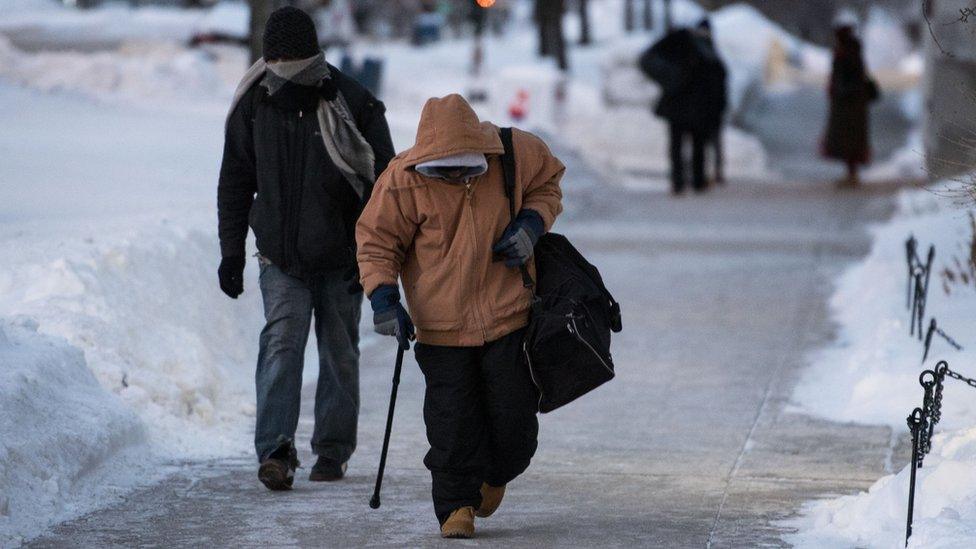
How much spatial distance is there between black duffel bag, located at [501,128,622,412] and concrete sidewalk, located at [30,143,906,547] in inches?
21.7

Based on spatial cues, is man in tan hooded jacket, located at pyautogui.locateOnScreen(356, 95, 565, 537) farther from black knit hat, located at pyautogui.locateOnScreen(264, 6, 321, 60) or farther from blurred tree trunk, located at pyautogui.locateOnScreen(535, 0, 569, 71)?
blurred tree trunk, located at pyautogui.locateOnScreen(535, 0, 569, 71)

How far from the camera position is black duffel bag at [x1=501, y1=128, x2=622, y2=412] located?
19.4ft

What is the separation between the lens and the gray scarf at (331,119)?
6.78 meters

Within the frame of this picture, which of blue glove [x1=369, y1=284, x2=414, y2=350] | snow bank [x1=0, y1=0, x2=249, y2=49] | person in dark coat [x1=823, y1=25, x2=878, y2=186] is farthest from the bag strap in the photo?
snow bank [x1=0, y1=0, x2=249, y2=49]

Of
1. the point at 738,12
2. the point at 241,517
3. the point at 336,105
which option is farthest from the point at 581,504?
the point at 738,12

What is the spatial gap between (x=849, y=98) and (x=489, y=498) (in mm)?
14724

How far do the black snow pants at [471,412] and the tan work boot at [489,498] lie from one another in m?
0.16

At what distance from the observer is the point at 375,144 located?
6.98 m

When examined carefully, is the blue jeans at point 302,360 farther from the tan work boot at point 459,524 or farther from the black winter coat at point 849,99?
the black winter coat at point 849,99

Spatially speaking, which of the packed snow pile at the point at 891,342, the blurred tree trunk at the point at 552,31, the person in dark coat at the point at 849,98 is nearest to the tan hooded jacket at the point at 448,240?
the packed snow pile at the point at 891,342

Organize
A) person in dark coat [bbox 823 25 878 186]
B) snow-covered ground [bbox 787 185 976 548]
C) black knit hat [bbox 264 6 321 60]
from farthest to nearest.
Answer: person in dark coat [bbox 823 25 878 186], black knit hat [bbox 264 6 321 60], snow-covered ground [bbox 787 185 976 548]

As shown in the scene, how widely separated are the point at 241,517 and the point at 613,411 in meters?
2.79

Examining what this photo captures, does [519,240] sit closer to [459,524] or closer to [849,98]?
[459,524]

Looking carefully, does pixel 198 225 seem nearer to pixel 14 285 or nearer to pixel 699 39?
pixel 14 285
